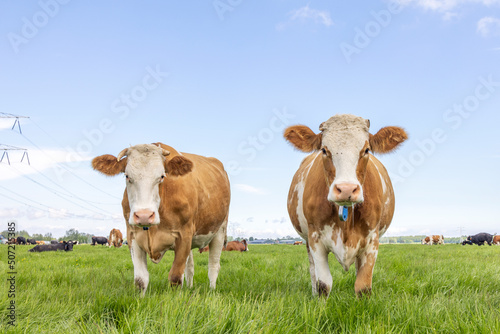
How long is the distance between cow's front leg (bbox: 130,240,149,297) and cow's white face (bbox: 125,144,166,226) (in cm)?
76

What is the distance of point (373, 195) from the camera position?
494cm

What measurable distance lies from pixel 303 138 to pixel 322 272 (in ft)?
5.37

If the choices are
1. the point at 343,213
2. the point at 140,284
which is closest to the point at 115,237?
the point at 140,284

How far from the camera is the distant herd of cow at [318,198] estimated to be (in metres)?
4.57

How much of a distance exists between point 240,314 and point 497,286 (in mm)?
4591

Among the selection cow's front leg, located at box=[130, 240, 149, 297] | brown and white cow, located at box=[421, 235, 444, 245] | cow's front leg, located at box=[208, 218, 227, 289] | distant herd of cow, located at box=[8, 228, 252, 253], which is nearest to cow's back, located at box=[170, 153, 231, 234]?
cow's front leg, located at box=[208, 218, 227, 289]

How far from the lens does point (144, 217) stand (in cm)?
491

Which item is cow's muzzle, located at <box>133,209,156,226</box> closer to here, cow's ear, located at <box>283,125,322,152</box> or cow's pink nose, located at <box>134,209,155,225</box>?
cow's pink nose, located at <box>134,209,155,225</box>

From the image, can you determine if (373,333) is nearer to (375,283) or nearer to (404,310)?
(404,310)

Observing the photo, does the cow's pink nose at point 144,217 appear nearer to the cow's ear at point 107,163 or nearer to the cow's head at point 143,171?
the cow's head at point 143,171

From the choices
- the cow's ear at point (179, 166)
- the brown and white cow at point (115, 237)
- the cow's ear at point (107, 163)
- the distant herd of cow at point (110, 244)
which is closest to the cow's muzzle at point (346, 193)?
the cow's ear at point (179, 166)

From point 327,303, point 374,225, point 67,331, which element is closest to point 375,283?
point 374,225

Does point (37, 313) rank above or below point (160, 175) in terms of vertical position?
below

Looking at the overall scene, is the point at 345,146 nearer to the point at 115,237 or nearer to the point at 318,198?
the point at 318,198
